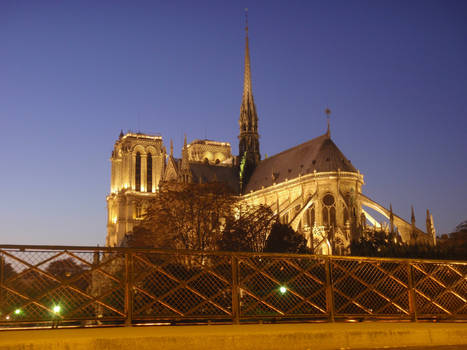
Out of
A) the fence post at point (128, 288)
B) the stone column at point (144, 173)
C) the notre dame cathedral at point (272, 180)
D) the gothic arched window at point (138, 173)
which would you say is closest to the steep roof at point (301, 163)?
the notre dame cathedral at point (272, 180)

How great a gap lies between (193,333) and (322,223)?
180ft

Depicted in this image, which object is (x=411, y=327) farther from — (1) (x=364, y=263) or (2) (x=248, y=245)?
(2) (x=248, y=245)

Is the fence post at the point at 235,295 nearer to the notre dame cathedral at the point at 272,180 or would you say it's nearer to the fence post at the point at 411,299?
the fence post at the point at 411,299

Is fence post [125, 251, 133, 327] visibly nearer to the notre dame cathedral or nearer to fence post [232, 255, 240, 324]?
fence post [232, 255, 240, 324]

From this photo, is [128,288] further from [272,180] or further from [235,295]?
[272,180]

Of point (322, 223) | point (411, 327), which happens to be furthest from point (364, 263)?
point (322, 223)

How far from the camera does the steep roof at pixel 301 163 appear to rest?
2616 inches

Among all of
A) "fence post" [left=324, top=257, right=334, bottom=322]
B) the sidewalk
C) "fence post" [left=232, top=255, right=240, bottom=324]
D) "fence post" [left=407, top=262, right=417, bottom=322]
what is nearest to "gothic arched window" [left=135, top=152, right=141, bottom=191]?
"fence post" [left=407, top=262, right=417, bottom=322]

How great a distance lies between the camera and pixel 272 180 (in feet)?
249

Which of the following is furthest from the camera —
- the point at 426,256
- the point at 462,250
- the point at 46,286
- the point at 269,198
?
the point at 269,198

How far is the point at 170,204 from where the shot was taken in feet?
141

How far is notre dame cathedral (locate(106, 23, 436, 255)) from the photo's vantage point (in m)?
62.8

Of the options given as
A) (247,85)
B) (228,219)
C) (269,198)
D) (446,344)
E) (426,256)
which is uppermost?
(247,85)

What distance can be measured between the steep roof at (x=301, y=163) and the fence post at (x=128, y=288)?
55805 mm
